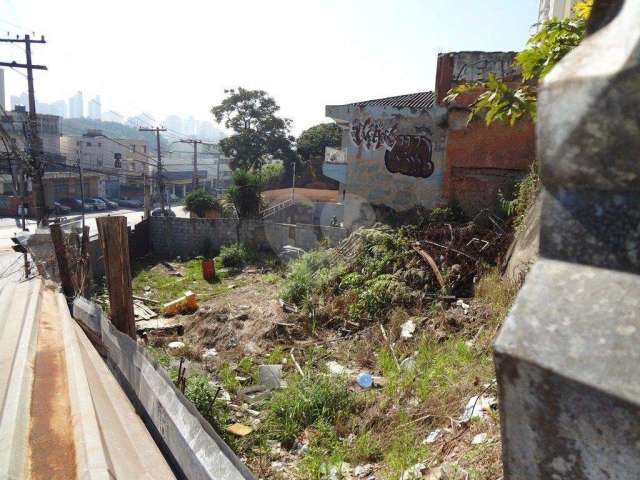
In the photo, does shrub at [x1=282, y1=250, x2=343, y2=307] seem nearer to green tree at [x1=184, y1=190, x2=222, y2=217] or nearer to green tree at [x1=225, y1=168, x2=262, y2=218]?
green tree at [x1=225, y1=168, x2=262, y2=218]

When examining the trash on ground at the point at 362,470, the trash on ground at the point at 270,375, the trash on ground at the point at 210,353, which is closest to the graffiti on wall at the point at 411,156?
the trash on ground at the point at 210,353

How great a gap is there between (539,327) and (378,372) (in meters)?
5.44

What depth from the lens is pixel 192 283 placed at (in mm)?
13094

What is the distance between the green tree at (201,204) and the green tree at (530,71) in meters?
21.1

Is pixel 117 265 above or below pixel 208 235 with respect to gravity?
above

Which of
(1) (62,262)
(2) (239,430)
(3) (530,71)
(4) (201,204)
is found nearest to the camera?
(3) (530,71)

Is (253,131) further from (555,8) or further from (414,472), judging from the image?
(414,472)

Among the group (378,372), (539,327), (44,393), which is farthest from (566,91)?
(378,372)

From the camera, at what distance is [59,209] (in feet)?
107

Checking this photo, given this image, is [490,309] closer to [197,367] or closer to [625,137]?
[197,367]

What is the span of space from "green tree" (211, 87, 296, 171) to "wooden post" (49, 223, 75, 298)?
2586 centimetres

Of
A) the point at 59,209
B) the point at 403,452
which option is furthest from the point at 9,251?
the point at 59,209

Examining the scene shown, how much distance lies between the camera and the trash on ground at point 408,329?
6.57 meters

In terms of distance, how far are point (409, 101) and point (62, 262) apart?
933 centimetres
